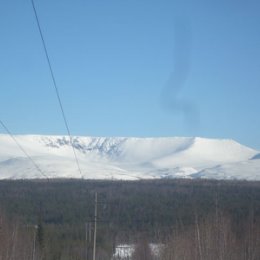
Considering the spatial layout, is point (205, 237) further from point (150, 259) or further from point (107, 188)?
point (107, 188)

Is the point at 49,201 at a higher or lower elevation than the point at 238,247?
higher

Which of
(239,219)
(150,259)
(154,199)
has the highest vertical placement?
(154,199)

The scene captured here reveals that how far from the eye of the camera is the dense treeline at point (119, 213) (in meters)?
58.6

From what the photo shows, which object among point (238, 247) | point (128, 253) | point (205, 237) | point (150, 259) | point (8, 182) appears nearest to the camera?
point (205, 237)

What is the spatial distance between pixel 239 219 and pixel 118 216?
81.5 ft

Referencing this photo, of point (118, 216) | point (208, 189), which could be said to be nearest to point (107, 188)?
point (208, 189)

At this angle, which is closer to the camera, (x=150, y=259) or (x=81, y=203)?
(x=150, y=259)

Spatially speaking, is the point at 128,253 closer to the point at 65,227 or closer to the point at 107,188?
the point at 65,227

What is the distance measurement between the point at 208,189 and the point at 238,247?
56020 mm

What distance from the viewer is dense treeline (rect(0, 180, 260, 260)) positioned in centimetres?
5861

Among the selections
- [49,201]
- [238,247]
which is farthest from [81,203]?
[238,247]

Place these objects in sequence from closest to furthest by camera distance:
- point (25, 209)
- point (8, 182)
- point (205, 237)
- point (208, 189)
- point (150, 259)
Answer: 1. point (205, 237)
2. point (150, 259)
3. point (25, 209)
4. point (208, 189)
5. point (8, 182)

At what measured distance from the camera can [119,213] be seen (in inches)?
3410

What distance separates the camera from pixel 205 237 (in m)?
43.9
